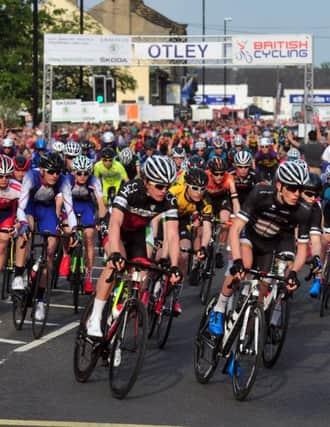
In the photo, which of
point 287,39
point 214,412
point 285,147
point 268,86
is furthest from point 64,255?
point 268,86

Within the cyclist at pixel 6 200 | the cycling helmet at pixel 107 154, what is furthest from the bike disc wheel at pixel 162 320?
the cycling helmet at pixel 107 154

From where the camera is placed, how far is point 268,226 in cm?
972

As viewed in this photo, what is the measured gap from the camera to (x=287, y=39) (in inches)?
1412

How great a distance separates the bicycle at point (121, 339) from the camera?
8273 millimetres

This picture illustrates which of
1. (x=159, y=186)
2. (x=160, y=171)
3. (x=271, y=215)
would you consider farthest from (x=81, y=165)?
(x=160, y=171)

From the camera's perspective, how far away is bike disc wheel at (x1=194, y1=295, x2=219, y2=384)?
898 centimetres

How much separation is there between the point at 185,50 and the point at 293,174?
29.1 meters

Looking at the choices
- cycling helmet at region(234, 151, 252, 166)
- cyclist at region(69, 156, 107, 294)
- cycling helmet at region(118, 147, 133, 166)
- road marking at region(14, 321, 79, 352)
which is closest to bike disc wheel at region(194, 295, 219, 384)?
road marking at region(14, 321, 79, 352)

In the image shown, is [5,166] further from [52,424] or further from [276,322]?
[52,424]

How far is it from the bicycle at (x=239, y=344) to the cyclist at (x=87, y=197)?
490 centimetres

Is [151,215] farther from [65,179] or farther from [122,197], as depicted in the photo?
[65,179]

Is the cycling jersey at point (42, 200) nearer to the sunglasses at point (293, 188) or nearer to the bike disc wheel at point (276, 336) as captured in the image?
the bike disc wheel at point (276, 336)

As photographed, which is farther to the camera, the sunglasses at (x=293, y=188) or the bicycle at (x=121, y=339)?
the sunglasses at (x=293, y=188)

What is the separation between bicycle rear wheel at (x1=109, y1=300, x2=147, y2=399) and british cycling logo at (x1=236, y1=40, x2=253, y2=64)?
29.2 meters
